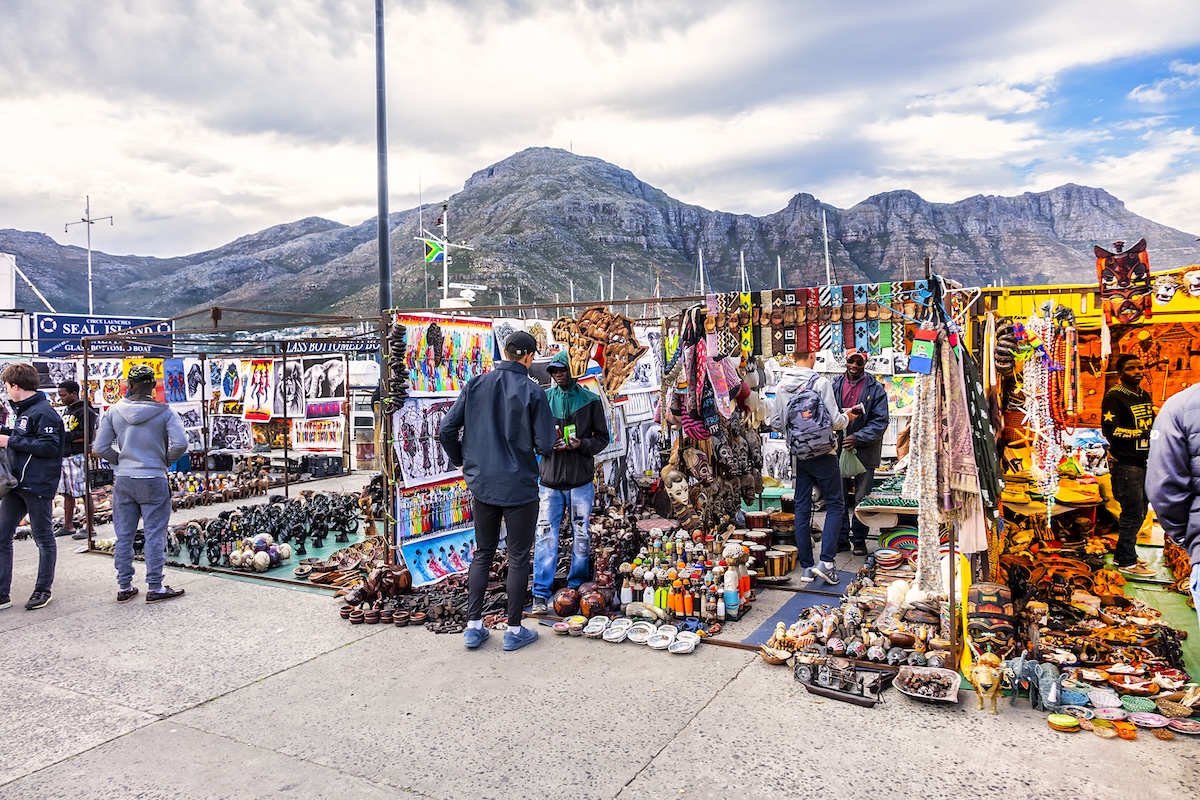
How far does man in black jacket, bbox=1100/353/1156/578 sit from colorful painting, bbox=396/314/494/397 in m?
5.93

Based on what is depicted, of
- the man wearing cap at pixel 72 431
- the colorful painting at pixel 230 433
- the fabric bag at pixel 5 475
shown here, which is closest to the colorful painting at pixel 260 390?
the colorful painting at pixel 230 433

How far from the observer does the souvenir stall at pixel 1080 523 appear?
3912 millimetres

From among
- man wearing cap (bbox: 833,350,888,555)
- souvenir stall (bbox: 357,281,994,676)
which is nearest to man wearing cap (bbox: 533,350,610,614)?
souvenir stall (bbox: 357,281,994,676)

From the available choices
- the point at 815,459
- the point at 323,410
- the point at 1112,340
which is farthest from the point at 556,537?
the point at 323,410

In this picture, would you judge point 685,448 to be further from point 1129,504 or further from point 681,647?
point 1129,504

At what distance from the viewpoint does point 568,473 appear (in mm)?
5949

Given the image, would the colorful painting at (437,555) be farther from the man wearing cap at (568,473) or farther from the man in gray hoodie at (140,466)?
the man in gray hoodie at (140,466)

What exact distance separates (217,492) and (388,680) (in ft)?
29.1

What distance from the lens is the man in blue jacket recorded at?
281 cm

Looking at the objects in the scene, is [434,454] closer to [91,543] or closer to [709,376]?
[709,376]

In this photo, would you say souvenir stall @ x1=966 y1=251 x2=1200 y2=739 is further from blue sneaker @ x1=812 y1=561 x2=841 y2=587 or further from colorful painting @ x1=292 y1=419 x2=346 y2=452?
colorful painting @ x1=292 y1=419 x2=346 y2=452

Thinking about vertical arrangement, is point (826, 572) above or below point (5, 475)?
below

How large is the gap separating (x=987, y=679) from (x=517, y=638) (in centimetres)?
289

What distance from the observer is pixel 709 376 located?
6.67 meters
